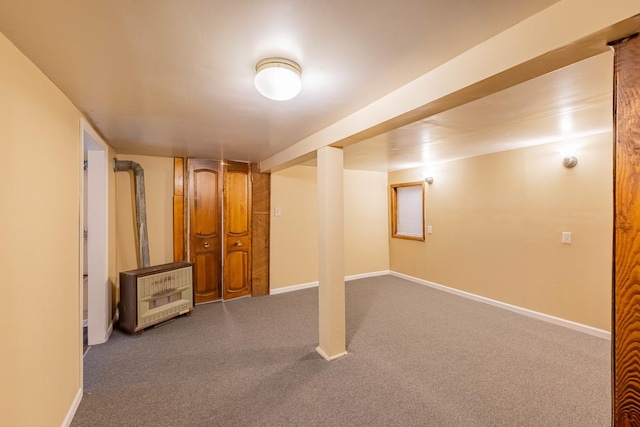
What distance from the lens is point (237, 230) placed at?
4199mm

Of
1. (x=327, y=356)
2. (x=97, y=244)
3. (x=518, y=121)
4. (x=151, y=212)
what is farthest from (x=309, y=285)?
(x=518, y=121)

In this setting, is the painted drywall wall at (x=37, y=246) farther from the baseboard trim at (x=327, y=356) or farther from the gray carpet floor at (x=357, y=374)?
the baseboard trim at (x=327, y=356)

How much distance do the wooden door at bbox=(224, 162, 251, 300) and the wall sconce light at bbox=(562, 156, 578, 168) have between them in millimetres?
4140

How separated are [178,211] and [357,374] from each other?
10.6 feet

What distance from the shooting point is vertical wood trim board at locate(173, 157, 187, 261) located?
3867 mm

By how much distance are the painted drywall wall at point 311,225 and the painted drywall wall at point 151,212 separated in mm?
1544

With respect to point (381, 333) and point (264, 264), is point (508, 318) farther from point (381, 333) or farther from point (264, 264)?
point (264, 264)

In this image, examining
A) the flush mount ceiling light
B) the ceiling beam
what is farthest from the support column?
the flush mount ceiling light

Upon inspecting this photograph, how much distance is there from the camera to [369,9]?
3.33 feet

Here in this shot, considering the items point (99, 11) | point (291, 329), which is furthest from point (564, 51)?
point (291, 329)

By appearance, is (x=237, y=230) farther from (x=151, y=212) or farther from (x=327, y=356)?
(x=327, y=356)

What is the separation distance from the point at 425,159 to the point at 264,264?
3.13 metres

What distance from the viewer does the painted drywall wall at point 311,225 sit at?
4559 mm

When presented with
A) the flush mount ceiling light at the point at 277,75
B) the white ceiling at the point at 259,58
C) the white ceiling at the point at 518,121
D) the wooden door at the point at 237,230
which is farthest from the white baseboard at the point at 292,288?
the flush mount ceiling light at the point at 277,75
